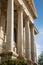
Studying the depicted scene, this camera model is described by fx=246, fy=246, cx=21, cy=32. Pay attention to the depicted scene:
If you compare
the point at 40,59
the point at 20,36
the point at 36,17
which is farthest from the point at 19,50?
the point at 40,59

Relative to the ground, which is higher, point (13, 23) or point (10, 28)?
point (13, 23)


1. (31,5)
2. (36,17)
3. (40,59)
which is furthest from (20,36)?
(40,59)

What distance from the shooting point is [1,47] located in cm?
3003

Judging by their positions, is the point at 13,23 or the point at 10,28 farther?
the point at 13,23

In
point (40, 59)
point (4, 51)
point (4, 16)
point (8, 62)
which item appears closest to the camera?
point (8, 62)

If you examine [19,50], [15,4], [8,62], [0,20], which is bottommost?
[8,62]

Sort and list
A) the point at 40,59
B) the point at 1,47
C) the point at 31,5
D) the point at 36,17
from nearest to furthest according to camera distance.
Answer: the point at 1,47 → the point at 31,5 → the point at 36,17 → the point at 40,59

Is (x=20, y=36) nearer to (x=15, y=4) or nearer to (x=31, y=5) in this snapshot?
(x=15, y=4)

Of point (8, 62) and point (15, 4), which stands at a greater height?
point (15, 4)

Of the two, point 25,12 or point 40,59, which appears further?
point 40,59

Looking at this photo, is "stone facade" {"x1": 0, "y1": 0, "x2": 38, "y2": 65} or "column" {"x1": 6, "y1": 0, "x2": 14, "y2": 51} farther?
"stone facade" {"x1": 0, "y1": 0, "x2": 38, "y2": 65}

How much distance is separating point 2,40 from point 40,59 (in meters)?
47.0

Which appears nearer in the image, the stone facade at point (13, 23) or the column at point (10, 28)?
the column at point (10, 28)

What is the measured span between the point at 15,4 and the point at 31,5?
7201 millimetres
